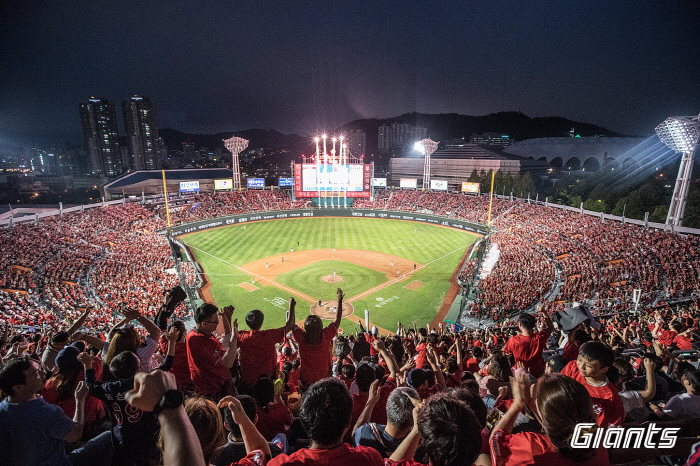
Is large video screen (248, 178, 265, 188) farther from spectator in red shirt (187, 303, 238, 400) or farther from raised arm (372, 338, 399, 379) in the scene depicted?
raised arm (372, 338, 399, 379)

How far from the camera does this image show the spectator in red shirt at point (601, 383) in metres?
3.80

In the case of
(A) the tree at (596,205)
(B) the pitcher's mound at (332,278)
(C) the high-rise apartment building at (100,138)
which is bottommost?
(B) the pitcher's mound at (332,278)

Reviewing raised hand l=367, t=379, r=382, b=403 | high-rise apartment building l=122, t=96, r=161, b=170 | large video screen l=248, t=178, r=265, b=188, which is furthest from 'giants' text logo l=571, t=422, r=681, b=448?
high-rise apartment building l=122, t=96, r=161, b=170

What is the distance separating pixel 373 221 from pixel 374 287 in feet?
90.4

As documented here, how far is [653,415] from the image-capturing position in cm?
457

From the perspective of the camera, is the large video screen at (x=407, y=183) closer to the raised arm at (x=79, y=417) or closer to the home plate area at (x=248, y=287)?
the home plate area at (x=248, y=287)

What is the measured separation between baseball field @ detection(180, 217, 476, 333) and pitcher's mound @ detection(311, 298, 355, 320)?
0.23 ft

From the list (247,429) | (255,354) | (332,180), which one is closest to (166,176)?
(332,180)

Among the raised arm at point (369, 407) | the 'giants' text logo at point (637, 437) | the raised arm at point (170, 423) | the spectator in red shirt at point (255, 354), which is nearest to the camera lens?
the raised arm at point (170, 423)

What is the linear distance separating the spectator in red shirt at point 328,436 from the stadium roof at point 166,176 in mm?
75250

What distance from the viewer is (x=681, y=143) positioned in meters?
27.1

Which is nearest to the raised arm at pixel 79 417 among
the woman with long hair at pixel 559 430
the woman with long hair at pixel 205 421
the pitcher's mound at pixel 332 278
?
the woman with long hair at pixel 205 421

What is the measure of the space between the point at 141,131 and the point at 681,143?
177927 mm

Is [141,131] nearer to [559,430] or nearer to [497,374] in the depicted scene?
[497,374]
